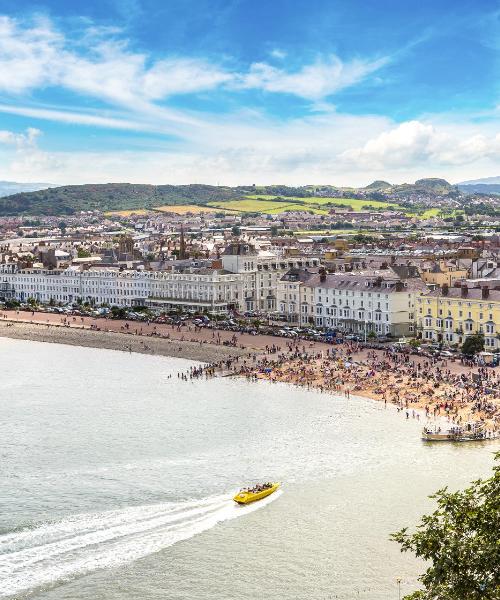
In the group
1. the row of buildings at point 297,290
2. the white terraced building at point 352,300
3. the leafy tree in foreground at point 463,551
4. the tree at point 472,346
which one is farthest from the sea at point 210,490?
the white terraced building at point 352,300

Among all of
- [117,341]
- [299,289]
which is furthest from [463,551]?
[299,289]

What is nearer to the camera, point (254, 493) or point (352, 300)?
point (254, 493)

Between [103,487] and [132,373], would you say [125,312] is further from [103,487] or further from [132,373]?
[103,487]

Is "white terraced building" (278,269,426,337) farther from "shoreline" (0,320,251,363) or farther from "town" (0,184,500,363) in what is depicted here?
"shoreline" (0,320,251,363)

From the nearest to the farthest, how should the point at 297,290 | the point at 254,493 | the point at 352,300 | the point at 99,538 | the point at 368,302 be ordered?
1. the point at 99,538
2. the point at 254,493
3. the point at 368,302
4. the point at 352,300
5. the point at 297,290

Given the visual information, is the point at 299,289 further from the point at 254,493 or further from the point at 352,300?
the point at 254,493

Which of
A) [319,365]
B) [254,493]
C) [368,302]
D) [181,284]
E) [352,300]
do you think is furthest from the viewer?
[181,284]
